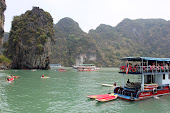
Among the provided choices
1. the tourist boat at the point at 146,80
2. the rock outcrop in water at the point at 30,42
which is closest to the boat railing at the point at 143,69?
the tourist boat at the point at 146,80

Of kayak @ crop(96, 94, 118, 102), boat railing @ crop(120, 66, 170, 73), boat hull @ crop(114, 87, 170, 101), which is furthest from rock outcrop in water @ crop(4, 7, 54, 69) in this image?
boat railing @ crop(120, 66, 170, 73)

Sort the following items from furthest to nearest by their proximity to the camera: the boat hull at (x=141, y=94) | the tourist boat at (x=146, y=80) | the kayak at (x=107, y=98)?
1. the tourist boat at (x=146, y=80)
2. the boat hull at (x=141, y=94)
3. the kayak at (x=107, y=98)

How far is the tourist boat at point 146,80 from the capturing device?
18011mm

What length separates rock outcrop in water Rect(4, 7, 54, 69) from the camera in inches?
3334

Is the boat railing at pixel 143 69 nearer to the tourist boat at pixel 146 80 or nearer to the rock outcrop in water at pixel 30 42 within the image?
the tourist boat at pixel 146 80

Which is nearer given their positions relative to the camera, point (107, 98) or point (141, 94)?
point (107, 98)

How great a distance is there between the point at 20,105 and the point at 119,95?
11.7 meters

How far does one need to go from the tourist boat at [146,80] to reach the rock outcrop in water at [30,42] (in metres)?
72.5

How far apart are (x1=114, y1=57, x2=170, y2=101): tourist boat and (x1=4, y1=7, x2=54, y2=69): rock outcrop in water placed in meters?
72.5

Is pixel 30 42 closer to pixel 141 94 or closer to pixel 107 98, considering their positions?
pixel 107 98

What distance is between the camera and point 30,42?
A: 84.4m

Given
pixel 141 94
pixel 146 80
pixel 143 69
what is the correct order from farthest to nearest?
pixel 146 80, pixel 143 69, pixel 141 94

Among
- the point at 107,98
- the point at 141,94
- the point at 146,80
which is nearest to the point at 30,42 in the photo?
the point at 107,98

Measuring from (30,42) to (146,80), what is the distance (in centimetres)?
7605
